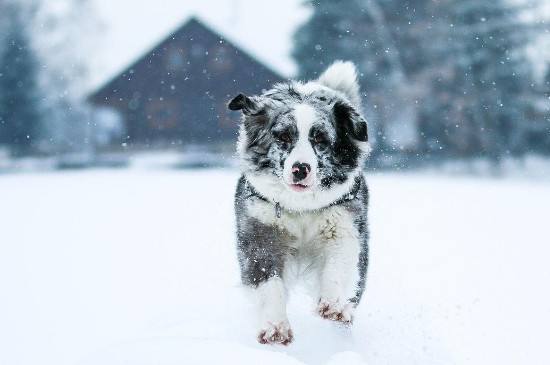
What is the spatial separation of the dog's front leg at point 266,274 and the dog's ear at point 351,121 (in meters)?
0.82

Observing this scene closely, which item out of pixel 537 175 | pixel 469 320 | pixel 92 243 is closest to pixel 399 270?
pixel 469 320

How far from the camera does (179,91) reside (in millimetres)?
28484

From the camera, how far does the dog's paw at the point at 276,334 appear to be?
10.8 feet

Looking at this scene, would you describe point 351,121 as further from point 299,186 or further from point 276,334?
point 276,334

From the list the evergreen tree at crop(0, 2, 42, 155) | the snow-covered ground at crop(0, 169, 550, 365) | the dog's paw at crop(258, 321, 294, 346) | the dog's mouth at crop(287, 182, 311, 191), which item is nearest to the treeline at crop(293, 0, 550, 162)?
the snow-covered ground at crop(0, 169, 550, 365)

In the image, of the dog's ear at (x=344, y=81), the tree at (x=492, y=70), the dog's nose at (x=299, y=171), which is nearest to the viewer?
the dog's nose at (x=299, y=171)

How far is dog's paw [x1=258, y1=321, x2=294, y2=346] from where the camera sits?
3.29m

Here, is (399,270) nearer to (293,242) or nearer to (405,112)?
(293,242)

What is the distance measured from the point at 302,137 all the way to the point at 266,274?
0.86 m

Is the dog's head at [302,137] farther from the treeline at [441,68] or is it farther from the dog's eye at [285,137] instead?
the treeline at [441,68]

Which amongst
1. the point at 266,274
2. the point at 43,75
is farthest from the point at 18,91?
the point at 266,274

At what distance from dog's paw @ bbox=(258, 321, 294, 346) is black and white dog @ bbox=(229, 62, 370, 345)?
18 centimetres

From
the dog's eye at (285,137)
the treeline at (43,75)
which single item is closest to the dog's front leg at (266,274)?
the dog's eye at (285,137)

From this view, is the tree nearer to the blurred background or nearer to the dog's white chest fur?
the blurred background
